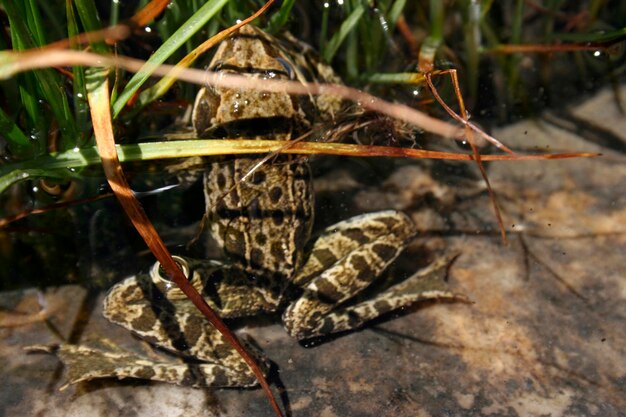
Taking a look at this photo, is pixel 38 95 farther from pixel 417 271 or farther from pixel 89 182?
pixel 417 271

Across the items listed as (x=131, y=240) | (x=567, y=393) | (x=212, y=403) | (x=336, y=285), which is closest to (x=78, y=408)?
(x=212, y=403)

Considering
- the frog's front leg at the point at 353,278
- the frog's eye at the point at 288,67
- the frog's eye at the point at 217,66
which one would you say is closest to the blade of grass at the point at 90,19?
the frog's eye at the point at 217,66

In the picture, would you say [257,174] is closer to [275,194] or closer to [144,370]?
[275,194]

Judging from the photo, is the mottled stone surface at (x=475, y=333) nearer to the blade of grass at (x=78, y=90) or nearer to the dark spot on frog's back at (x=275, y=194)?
the dark spot on frog's back at (x=275, y=194)

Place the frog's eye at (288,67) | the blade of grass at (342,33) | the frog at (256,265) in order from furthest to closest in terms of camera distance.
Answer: the blade of grass at (342,33) → the frog's eye at (288,67) → the frog at (256,265)

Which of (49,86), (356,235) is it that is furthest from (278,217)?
(49,86)

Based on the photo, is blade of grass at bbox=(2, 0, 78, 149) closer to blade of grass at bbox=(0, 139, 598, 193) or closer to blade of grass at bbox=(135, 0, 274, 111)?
blade of grass at bbox=(0, 139, 598, 193)

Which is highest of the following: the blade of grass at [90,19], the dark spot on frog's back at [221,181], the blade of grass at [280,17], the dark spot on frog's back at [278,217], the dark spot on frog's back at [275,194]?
the blade of grass at [90,19]

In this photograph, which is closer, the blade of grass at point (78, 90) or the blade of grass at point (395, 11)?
the blade of grass at point (78, 90)
